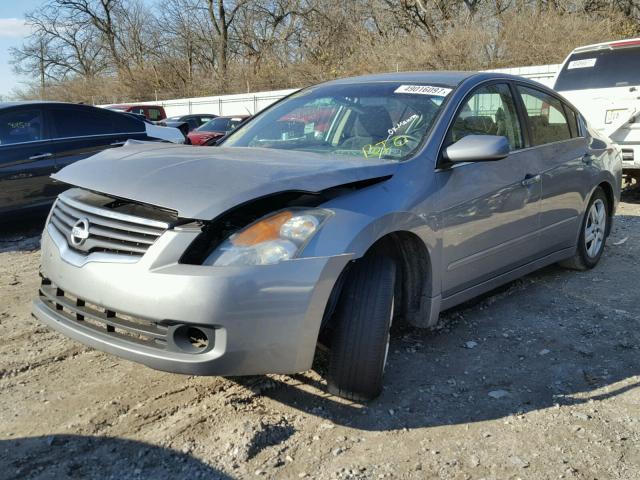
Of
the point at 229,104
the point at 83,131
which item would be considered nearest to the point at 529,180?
the point at 83,131

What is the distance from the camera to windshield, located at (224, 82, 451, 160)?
3521mm

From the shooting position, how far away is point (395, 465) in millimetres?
2545

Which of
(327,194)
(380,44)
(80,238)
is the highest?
(380,44)

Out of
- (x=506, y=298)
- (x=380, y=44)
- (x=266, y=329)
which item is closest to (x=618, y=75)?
(x=506, y=298)

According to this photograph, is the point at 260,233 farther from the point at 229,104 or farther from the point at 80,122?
the point at 229,104

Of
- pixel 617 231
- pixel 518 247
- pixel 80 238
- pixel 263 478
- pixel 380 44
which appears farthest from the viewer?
pixel 380 44

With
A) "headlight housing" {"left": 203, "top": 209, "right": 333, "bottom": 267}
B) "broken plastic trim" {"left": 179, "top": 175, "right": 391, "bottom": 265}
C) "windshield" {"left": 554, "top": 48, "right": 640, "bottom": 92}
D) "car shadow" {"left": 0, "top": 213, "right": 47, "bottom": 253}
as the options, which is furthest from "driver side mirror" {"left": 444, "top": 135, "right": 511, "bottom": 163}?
"windshield" {"left": 554, "top": 48, "right": 640, "bottom": 92}

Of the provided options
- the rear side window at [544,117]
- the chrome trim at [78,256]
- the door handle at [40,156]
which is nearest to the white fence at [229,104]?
the door handle at [40,156]

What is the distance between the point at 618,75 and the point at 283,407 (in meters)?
7.21

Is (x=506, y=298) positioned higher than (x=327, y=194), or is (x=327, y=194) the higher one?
(x=327, y=194)

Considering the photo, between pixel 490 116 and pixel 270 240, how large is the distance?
215 cm

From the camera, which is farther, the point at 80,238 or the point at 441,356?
the point at 441,356

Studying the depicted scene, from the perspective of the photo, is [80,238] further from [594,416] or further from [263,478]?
[594,416]

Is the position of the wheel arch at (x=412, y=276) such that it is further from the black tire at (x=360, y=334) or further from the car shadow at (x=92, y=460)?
the car shadow at (x=92, y=460)
